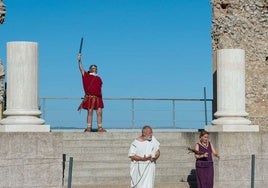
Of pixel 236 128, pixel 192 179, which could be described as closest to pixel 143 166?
pixel 192 179

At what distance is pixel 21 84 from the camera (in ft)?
55.7

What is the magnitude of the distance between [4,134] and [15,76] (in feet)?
4.89

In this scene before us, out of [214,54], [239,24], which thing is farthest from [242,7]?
[214,54]

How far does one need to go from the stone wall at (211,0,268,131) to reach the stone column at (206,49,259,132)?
19.2ft

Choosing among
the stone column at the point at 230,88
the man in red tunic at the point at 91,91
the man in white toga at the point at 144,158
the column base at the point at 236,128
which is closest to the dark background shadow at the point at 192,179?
the column base at the point at 236,128

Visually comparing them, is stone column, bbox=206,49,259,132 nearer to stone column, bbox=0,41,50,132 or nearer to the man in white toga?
the man in white toga

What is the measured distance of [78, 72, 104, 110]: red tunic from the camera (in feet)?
65.7

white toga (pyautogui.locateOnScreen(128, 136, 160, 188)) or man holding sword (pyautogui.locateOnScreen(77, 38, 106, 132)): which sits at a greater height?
man holding sword (pyautogui.locateOnScreen(77, 38, 106, 132))

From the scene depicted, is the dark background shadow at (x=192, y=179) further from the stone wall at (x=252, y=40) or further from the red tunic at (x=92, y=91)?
the stone wall at (x=252, y=40)

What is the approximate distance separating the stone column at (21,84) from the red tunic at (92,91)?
120 inches

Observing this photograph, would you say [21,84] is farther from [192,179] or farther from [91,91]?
[192,179]

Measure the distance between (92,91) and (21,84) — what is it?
3.49 metres

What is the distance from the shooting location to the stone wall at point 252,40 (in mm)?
25031

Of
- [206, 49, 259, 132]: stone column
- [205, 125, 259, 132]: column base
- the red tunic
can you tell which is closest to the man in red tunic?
the red tunic
